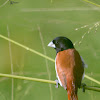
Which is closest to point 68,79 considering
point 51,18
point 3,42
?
point 3,42

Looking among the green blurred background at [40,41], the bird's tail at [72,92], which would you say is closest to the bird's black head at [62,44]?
the green blurred background at [40,41]

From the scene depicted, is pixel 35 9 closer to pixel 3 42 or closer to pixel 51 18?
pixel 51 18

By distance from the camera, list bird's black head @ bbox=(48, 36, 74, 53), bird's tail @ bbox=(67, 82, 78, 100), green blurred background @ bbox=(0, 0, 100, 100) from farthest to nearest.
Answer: green blurred background @ bbox=(0, 0, 100, 100) → bird's black head @ bbox=(48, 36, 74, 53) → bird's tail @ bbox=(67, 82, 78, 100)

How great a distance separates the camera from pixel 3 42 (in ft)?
10.9

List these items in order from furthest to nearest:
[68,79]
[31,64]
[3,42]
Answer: [3,42], [31,64], [68,79]

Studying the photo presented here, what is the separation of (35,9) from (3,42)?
2.12 feet

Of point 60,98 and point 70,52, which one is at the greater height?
point 70,52

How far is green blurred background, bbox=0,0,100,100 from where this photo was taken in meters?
2.75

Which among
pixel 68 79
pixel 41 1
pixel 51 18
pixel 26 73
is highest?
pixel 41 1


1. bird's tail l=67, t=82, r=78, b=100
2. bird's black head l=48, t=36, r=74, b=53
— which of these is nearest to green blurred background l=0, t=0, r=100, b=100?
bird's black head l=48, t=36, r=74, b=53

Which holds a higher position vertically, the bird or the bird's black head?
the bird's black head

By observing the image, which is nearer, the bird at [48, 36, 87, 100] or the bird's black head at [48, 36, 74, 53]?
the bird at [48, 36, 87, 100]

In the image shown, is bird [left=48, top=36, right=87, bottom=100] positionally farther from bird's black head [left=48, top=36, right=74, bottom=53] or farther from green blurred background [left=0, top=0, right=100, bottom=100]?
green blurred background [left=0, top=0, right=100, bottom=100]

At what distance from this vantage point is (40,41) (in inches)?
126
